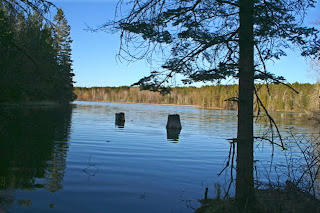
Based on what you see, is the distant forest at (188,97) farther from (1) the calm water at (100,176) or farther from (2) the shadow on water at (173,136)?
(1) the calm water at (100,176)

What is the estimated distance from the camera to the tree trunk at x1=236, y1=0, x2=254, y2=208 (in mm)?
4688

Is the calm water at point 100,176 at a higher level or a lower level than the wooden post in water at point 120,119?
lower

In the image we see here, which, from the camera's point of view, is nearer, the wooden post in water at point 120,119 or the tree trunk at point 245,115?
the tree trunk at point 245,115

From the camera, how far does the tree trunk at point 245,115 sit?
15.4 ft

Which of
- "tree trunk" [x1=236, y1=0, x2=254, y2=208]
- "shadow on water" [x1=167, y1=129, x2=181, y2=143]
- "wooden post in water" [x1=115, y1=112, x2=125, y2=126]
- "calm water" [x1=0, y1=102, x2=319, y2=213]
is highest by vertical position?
"tree trunk" [x1=236, y1=0, x2=254, y2=208]

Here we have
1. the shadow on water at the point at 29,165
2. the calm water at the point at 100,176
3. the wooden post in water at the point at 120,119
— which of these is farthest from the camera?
the wooden post in water at the point at 120,119

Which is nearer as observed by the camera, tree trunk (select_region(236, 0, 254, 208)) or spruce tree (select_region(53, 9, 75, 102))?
tree trunk (select_region(236, 0, 254, 208))

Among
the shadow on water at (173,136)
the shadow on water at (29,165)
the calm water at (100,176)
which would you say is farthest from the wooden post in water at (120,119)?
the shadow on water at (29,165)

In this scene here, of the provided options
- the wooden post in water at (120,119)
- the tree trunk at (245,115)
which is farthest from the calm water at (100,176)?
the wooden post in water at (120,119)

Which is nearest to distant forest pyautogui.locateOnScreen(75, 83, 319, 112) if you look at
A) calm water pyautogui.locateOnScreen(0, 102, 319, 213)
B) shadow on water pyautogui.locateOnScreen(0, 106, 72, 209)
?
calm water pyautogui.locateOnScreen(0, 102, 319, 213)

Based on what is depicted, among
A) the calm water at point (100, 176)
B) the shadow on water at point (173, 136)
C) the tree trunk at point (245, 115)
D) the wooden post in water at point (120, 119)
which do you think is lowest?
the shadow on water at point (173, 136)

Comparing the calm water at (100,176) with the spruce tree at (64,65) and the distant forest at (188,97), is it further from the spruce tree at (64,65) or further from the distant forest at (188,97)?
the distant forest at (188,97)

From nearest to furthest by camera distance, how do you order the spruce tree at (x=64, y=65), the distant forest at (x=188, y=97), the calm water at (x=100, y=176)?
the calm water at (x=100, y=176)
the spruce tree at (x=64, y=65)
the distant forest at (x=188, y=97)

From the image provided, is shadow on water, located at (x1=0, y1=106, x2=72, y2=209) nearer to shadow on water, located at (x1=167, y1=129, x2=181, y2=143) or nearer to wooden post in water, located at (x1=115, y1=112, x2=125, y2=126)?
shadow on water, located at (x1=167, y1=129, x2=181, y2=143)
